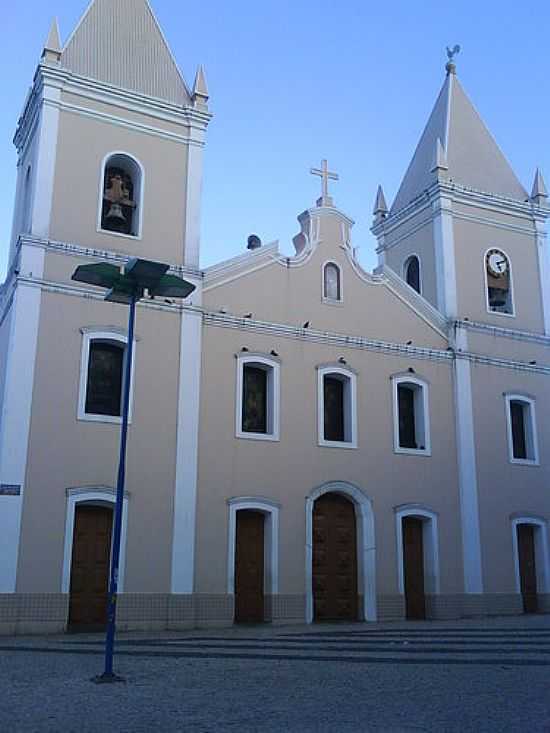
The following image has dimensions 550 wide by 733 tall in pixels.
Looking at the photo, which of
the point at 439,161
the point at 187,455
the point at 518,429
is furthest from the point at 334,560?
the point at 439,161

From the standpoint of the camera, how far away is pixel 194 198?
64.4 feet

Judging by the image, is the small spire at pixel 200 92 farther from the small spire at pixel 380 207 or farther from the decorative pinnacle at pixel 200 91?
the small spire at pixel 380 207

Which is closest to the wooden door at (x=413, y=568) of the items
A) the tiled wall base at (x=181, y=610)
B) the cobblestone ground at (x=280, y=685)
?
the tiled wall base at (x=181, y=610)

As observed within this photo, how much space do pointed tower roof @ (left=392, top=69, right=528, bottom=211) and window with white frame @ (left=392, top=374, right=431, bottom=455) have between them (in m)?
6.37

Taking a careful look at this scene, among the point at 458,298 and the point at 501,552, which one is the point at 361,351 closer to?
the point at 458,298

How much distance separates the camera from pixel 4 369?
57.5 feet

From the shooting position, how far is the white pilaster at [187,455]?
17.2 meters

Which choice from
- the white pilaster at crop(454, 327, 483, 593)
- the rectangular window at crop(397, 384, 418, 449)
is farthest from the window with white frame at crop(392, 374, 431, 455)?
the white pilaster at crop(454, 327, 483, 593)

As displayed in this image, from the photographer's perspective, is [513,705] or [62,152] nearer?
[513,705]

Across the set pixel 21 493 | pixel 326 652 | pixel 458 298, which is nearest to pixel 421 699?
pixel 326 652

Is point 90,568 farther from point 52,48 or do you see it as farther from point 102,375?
point 52,48

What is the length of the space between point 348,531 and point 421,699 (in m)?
11.7

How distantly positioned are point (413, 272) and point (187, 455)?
10.6 metres

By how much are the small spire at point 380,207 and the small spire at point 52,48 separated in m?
11.9
